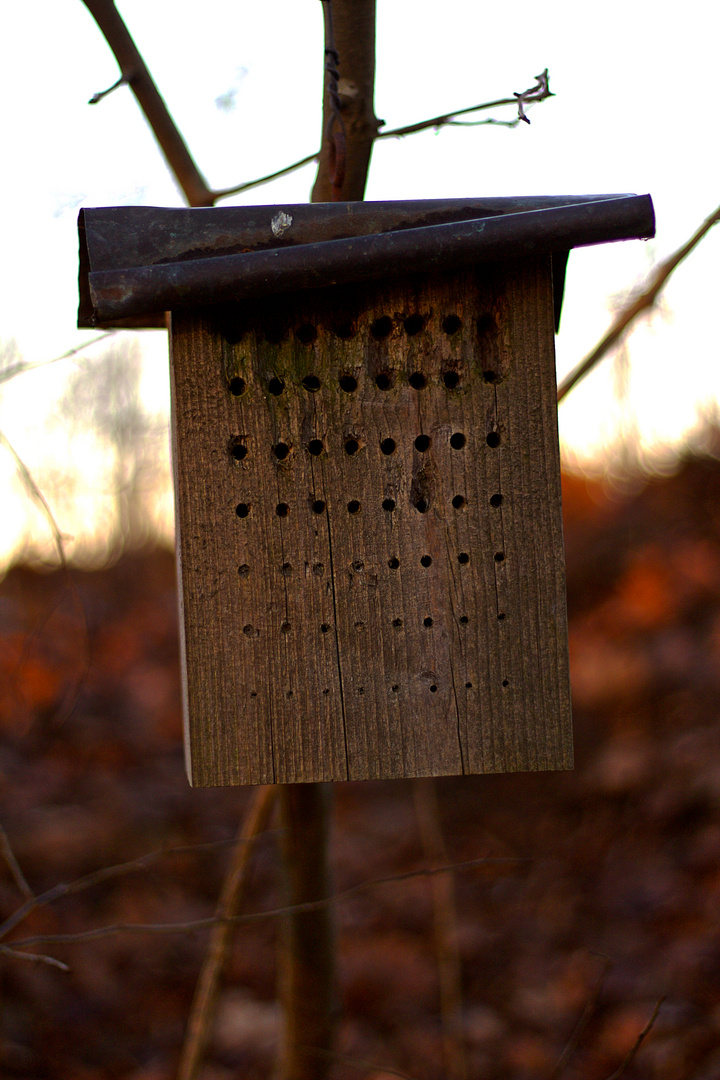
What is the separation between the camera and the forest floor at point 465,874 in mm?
4020

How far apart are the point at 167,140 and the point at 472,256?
3.69 feet

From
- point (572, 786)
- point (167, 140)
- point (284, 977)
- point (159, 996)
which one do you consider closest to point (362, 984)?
point (159, 996)

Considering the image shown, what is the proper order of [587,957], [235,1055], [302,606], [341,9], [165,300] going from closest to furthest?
[165,300] < [302,606] < [341,9] < [235,1055] < [587,957]

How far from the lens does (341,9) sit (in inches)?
73.2

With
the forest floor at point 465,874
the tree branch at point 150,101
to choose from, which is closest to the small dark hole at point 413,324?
the tree branch at point 150,101

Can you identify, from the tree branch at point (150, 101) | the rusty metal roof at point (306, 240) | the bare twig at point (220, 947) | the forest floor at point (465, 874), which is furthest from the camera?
the forest floor at point (465, 874)

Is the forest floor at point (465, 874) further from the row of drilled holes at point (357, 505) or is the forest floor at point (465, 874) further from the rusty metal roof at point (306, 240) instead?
the rusty metal roof at point (306, 240)

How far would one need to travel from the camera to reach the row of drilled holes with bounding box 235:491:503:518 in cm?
152

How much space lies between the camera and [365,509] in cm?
153

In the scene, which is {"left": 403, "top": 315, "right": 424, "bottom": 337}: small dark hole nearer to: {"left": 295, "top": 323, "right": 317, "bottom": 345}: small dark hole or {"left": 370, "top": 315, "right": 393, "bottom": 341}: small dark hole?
{"left": 370, "top": 315, "right": 393, "bottom": 341}: small dark hole

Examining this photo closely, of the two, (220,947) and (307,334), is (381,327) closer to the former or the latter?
(307,334)

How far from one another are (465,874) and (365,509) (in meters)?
4.47

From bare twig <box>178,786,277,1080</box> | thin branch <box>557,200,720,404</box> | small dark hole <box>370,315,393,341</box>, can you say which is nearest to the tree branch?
small dark hole <box>370,315,393,341</box>

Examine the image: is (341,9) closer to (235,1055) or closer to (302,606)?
(302,606)
